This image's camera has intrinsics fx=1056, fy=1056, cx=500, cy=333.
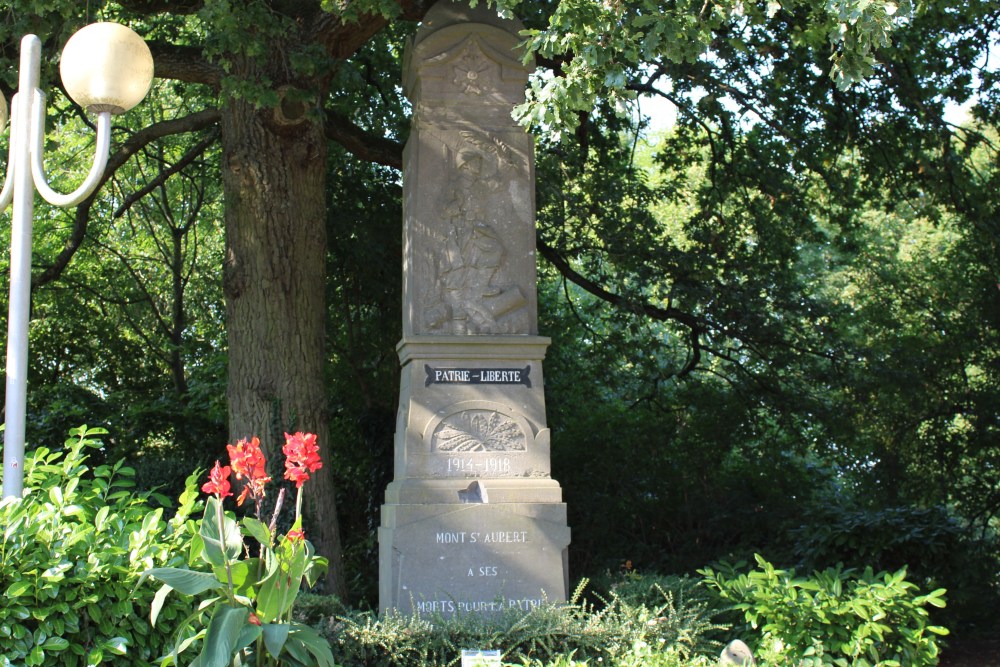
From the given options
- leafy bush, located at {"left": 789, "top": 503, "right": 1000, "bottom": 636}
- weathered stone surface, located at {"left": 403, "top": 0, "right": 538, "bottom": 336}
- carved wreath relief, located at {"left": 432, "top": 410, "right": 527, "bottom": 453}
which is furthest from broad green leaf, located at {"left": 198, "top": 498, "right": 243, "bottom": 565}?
leafy bush, located at {"left": 789, "top": 503, "right": 1000, "bottom": 636}

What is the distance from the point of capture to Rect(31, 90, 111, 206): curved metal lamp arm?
15.8 feet

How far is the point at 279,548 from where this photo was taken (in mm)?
4836

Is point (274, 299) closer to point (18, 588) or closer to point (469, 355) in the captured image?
point (469, 355)

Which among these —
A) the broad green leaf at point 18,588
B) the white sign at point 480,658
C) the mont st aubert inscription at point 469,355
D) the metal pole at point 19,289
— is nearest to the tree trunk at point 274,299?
the mont st aubert inscription at point 469,355

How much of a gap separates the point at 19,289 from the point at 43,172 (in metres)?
0.57

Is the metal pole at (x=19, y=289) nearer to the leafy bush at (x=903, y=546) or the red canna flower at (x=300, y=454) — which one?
the red canna flower at (x=300, y=454)

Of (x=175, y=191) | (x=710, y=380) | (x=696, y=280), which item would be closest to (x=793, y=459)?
(x=710, y=380)

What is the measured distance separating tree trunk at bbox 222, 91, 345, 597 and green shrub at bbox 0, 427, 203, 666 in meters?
3.58

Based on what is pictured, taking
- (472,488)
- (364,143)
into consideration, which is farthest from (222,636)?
(364,143)

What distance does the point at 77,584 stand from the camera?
4840 millimetres

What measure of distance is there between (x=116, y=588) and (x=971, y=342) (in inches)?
394

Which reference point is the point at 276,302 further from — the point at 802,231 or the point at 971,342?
the point at 971,342

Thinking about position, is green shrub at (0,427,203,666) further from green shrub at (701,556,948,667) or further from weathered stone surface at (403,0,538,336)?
green shrub at (701,556,948,667)

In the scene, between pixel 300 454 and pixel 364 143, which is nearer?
pixel 300 454
